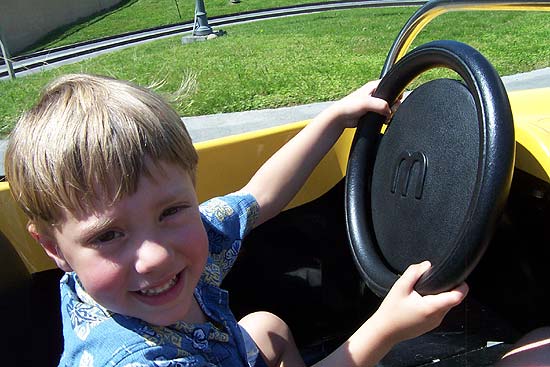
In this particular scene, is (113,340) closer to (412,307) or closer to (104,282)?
(104,282)

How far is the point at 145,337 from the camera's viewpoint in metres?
0.95

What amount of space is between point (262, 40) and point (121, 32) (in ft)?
30.5

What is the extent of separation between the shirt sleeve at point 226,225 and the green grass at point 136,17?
55.8 ft

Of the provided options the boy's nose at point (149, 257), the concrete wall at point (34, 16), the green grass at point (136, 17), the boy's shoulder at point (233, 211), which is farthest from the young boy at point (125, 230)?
the concrete wall at point (34, 16)

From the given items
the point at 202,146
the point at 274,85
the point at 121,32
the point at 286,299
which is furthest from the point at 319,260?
the point at 121,32

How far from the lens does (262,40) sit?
9.86 meters

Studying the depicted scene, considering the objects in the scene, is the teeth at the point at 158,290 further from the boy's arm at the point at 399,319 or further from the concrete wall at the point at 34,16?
the concrete wall at the point at 34,16

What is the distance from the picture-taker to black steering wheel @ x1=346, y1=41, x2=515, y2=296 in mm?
915

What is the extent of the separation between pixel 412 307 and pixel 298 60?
6536mm

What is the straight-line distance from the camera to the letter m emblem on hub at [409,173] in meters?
1.14

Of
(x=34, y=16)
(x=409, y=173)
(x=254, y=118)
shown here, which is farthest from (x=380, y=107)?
(x=34, y=16)

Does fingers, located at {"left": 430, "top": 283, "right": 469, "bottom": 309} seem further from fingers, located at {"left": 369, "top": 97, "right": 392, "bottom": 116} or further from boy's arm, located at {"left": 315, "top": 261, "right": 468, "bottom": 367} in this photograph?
fingers, located at {"left": 369, "top": 97, "right": 392, "bottom": 116}

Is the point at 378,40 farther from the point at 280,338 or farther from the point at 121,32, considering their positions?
the point at 121,32

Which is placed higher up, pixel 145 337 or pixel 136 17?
pixel 145 337
